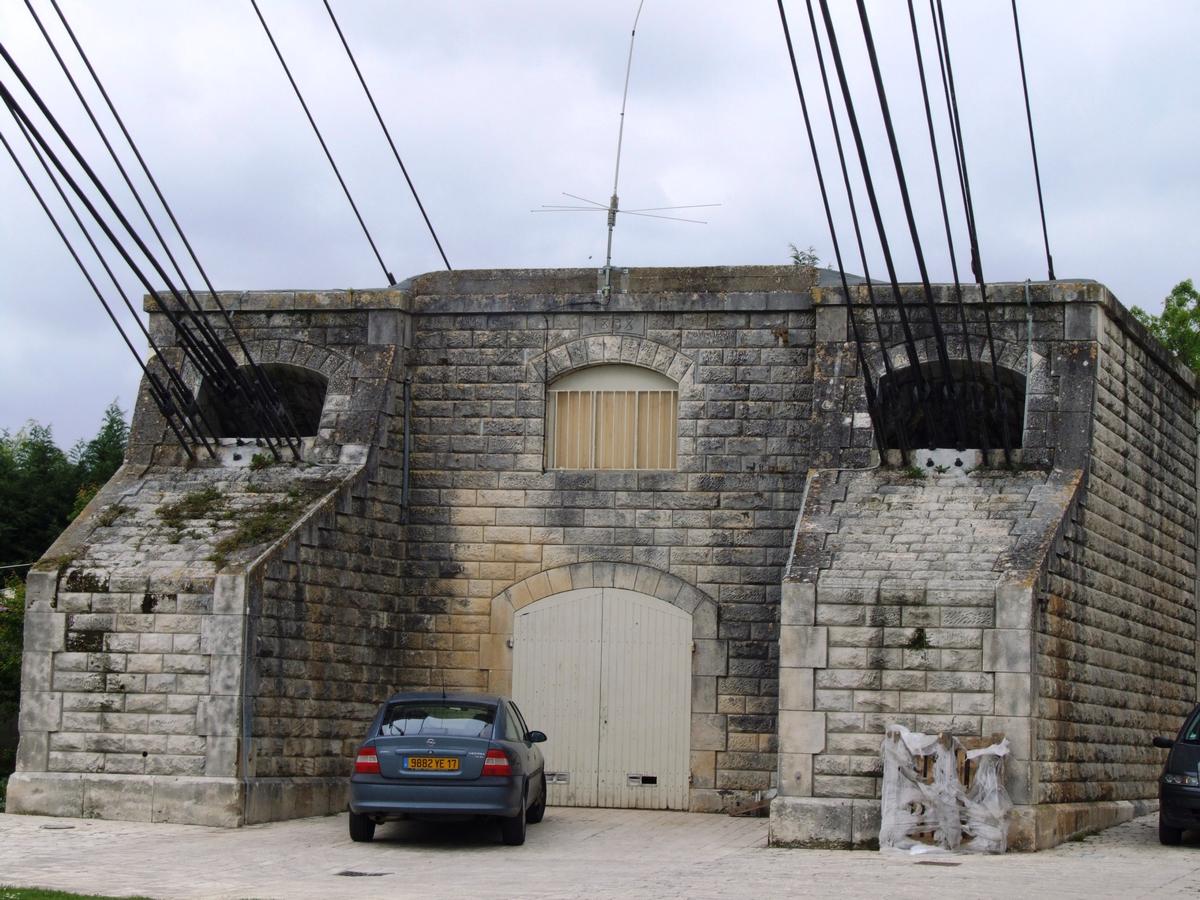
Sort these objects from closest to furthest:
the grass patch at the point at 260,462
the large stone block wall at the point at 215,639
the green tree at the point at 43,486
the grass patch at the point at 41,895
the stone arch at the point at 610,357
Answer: the grass patch at the point at 41,895, the large stone block wall at the point at 215,639, the grass patch at the point at 260,462, the stone arch at the point at 610,357, the green tree at the point at 43,486

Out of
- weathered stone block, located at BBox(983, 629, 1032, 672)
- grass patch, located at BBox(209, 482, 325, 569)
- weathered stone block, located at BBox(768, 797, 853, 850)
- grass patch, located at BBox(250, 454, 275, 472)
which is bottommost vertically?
weathered stone block, located at BBox(768, 797, 853, 850)

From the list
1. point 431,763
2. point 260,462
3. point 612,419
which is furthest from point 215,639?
point 612,419

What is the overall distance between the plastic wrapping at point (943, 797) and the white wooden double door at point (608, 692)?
3.99 metres

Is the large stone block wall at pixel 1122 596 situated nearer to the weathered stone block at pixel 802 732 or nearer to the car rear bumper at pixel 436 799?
the weathered stone block at pixel 802 732

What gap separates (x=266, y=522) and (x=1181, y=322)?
20158mm

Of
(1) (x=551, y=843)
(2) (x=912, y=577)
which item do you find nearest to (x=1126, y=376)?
(2) (x=912, y=577)

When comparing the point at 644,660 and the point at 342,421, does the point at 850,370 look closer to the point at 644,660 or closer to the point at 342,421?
the point at 644,660

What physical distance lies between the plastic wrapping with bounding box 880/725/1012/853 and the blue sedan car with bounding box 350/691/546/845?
3.12 m

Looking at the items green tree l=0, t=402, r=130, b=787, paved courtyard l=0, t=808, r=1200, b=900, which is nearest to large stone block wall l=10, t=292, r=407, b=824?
paved courtyard l=0, t=808, r=1200, b=900

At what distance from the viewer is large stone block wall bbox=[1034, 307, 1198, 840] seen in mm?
15953

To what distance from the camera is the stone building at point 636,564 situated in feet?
50.9

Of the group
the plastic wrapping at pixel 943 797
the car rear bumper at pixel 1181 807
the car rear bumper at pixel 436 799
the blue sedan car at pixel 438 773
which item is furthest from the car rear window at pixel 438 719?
the car rear bumper at pixel 1181 807

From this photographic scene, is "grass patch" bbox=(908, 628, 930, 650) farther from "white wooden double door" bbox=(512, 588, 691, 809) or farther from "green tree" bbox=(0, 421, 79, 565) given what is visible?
"green tree" bbox=(0, 421, 79, 565)

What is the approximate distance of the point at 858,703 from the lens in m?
15.4
